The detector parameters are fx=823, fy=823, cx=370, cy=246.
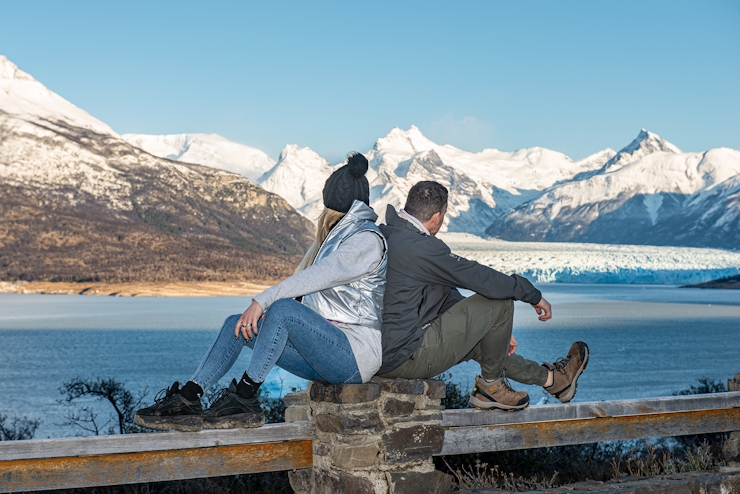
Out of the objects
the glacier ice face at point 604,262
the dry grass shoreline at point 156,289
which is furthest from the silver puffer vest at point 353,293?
the dry grass shoreline at point 156,289

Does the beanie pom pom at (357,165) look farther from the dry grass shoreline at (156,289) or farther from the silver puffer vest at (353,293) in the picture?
the dry grass shoreline at (156,289)

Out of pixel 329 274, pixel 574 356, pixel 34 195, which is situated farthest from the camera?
pixel 34 195

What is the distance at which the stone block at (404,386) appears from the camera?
438 centimetres

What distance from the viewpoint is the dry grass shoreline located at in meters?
131

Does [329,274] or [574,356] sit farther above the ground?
[329,274]

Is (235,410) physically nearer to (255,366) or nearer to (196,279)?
(255,366)

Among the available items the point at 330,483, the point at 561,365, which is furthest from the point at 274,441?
the point at 561,365

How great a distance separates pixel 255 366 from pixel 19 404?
99.3 ft

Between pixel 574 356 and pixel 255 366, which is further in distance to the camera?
pixel 574 356

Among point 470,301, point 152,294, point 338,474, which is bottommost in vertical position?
point 152,294

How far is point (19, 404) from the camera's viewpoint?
30969 mm

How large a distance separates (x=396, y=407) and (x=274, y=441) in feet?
2.19

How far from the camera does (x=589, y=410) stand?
5.07m

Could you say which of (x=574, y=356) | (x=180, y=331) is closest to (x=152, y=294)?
(x=180, y=331)
